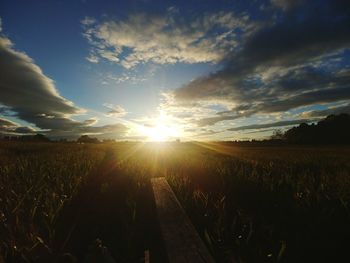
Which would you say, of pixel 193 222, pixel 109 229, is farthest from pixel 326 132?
pixel 109 229

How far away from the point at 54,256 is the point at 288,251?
2.58 m

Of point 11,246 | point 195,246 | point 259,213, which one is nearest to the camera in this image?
point 195,246

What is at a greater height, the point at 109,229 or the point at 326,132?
the point at 326,132

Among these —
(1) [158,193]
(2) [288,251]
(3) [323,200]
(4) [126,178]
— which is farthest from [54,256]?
(4) [126,178]

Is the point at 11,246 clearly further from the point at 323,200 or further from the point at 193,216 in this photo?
the point at 323,200

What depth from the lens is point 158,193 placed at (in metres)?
4.34

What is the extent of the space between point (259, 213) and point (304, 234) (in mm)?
929

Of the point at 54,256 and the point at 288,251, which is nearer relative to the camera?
the point at 54,256

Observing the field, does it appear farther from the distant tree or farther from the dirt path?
the distant tree

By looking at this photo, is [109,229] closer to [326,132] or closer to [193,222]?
[193,222]

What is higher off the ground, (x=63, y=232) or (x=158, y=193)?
(x=158, y=193)

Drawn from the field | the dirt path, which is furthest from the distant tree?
the dirt path

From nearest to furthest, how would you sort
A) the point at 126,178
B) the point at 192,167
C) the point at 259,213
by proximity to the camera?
the point at 259,213 < the point at 126,178 < the point at 192,167

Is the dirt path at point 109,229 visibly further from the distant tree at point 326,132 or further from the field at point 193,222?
the distant tree at point 326,132
